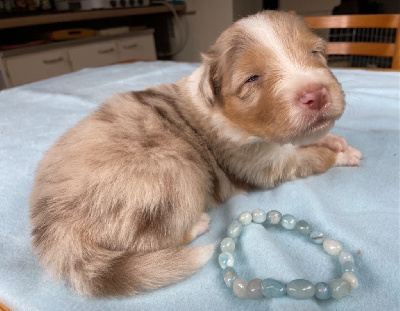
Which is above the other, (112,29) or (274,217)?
(112,29)

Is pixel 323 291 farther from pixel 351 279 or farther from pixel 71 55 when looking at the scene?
pixel 71 55

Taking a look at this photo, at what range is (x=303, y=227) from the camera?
3.78 feet

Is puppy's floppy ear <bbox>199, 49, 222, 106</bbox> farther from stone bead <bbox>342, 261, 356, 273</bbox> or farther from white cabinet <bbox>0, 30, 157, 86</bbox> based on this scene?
white cabinet <bbox>0, 30, 157, 86</bbox>

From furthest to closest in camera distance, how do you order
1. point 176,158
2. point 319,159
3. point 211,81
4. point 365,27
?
point 365,27, point 319,159, point 211,81, point 176,158

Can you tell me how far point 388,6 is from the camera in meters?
4.78

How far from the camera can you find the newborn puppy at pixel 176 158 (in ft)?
3.23

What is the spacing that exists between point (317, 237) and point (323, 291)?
0.78 feet

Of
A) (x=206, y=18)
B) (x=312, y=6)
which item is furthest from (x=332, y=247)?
(x=312, y=6)

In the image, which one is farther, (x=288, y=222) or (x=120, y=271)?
(x=288, y=222)

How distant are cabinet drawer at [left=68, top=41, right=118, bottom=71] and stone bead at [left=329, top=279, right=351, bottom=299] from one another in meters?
4.52

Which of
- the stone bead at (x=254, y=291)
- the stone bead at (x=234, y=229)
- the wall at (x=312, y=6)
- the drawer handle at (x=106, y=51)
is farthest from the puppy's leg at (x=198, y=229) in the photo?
the wall at (x=312, y=6)

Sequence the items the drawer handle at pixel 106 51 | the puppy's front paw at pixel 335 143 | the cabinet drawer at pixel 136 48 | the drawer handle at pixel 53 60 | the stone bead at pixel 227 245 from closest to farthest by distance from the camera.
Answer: the stone bead at pixel 227 245 < the puppy's front paw at pixel 335 143 < the drawer handle at pixel 53 60 < the drawer handle at pixel 106 51 < the cabinet drawer at pixel 136 48

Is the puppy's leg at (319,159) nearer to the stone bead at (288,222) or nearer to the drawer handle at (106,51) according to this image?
the stone bead at (288,222)

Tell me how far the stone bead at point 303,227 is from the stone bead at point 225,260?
0.89ft
